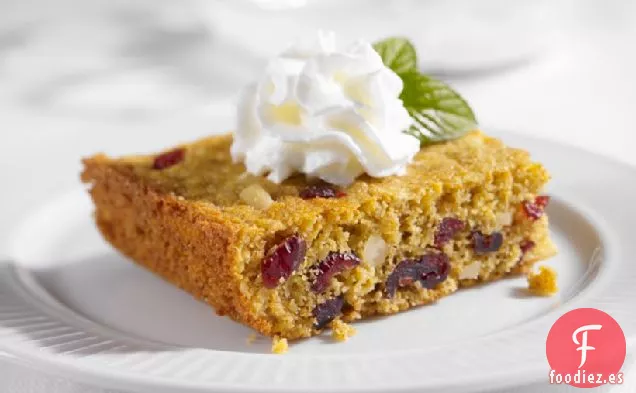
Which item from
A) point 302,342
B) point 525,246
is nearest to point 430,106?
point 525,246

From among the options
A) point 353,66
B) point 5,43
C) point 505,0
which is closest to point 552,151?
point 353,66

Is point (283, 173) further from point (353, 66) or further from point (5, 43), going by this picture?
point (5, 43)

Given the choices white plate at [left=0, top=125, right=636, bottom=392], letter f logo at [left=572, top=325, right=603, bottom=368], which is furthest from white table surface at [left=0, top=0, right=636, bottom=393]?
letter f logo at [left=572, top=325, right=603, bottom=368]

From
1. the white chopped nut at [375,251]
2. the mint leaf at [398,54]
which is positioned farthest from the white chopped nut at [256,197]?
the mint leaf at [398,54]

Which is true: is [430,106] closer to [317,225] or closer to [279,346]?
[317,225]

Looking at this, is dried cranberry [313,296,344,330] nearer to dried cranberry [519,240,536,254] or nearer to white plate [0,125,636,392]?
white plate [0,125,636,392]

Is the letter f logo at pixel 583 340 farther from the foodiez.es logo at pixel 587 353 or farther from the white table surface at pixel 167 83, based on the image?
the white table surface at pixel 167 83
